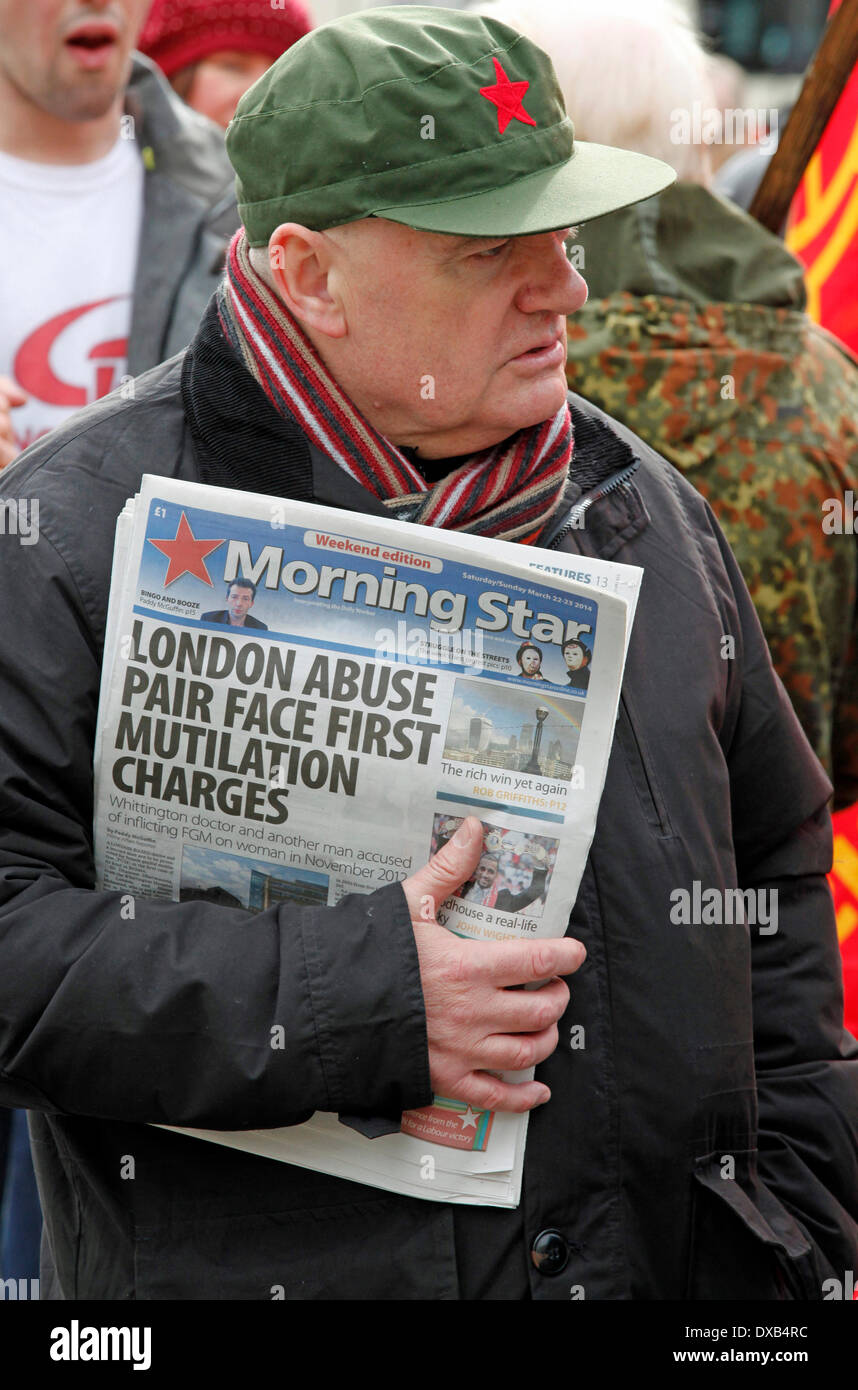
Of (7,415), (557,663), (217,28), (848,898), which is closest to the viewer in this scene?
(557,663)

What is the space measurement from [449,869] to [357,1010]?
16 centimetres

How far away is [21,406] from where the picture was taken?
2.79 meters

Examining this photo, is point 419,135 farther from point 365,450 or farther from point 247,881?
point 247,881

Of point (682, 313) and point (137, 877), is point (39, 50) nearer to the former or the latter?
point (682, 313)

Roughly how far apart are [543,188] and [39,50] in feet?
5.94

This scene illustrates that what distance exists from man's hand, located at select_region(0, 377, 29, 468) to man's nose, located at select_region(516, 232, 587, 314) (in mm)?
1216

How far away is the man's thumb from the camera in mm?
1456

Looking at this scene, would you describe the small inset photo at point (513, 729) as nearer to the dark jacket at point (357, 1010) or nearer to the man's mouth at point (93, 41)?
the dark jacket at point (357, 1010)

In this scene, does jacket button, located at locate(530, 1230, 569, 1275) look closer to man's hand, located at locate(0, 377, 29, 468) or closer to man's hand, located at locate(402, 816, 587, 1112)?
man's hand, located at locate(402, 816, 587, 1112)

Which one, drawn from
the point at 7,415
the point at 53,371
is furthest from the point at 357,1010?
the point at 53,371


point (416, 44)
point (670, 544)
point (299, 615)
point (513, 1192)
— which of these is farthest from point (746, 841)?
point (416, 44)

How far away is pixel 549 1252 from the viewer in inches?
59.9

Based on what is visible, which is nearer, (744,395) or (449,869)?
(449,869)

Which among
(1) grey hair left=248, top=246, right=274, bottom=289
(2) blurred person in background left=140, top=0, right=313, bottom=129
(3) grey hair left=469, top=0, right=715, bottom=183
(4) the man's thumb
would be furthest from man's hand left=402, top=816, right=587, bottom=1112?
(2) blurred person in background left=140, top=0, right=313, bottom=129
